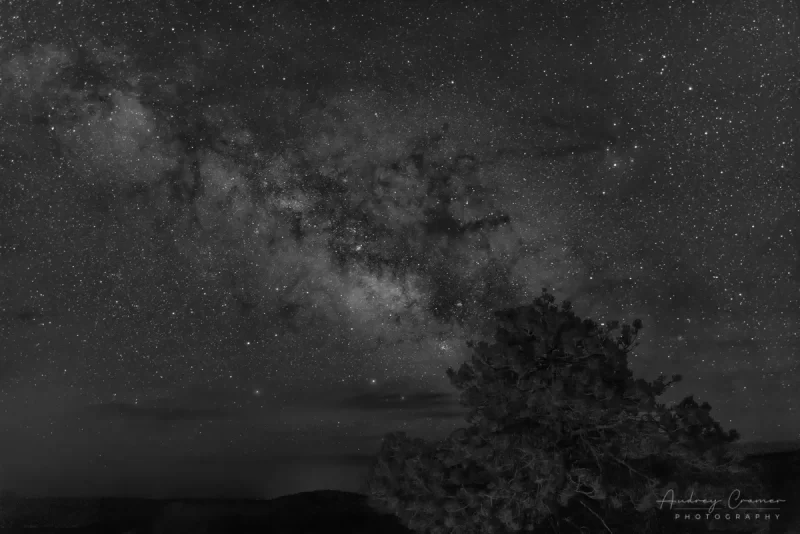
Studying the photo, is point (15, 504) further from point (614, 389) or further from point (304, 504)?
point (614, 389)

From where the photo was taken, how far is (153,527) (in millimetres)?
35344

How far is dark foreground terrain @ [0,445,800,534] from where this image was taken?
2692cm

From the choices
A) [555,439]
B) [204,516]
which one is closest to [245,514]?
[204,516]

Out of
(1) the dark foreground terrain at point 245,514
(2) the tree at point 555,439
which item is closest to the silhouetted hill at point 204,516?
(1) the dark foreground terrain at point 245,514

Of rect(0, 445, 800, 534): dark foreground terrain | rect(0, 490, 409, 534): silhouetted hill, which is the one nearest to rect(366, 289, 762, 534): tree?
rect(0, 445, 800, 534): dark foreground terrain

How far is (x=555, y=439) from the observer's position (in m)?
12.4

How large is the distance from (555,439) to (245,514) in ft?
101

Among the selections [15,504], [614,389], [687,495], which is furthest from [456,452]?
[15,504]

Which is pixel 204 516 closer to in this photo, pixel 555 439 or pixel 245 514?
pixel 245 514

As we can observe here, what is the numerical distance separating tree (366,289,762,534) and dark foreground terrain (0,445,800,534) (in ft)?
36.3

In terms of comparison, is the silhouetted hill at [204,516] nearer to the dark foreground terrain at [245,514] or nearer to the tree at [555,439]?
the dark foreground terrain at [245,514]

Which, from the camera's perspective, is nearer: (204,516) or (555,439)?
(555,439)

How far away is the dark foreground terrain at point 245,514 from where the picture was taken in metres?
26.9

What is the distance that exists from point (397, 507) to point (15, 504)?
57627 mm
